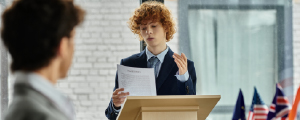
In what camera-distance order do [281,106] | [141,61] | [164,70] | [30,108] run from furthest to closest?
[141,61]
[164,70]
[281,106]
[30,108]

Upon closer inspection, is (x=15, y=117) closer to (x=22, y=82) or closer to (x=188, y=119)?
(x=22, y=82)

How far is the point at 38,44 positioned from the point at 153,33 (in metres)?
1.83

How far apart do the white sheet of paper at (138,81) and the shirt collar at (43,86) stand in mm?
1323

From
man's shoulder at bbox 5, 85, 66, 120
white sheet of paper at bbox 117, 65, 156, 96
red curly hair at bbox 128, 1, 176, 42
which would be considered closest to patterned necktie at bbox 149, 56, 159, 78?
red curly hair at bbox 128, 1, 176, 42

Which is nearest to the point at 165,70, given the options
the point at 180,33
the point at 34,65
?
the point at 180,33

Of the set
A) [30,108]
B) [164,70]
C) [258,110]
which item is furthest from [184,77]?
[30,108]

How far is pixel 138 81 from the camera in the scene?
7.20 ft

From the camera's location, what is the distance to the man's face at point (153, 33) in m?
2.63

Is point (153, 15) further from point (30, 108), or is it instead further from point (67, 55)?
point (30, 108)

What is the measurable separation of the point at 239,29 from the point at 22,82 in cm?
310

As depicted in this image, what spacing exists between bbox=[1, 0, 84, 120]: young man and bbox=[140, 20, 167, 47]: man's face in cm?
177

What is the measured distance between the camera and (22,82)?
80cm

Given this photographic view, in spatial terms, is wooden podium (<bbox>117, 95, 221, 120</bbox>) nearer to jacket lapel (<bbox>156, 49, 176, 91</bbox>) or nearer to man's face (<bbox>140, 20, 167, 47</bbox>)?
jacket lapel (<bbox>156, 49, 176, 91</bbox>)

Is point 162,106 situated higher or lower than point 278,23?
lower
